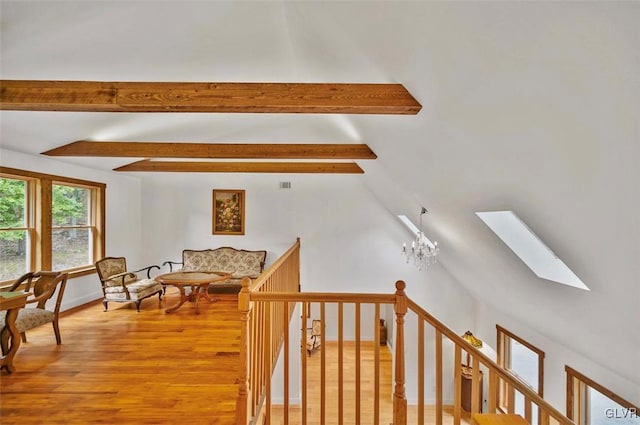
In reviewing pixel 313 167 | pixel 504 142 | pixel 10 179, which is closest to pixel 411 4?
pixel 504 142

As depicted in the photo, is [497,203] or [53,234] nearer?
[497,203]

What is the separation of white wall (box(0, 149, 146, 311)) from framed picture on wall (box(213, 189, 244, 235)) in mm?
1600

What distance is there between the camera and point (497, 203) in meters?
2.56

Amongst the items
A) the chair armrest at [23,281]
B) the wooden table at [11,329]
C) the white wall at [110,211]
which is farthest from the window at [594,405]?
the white wall at [110,211]

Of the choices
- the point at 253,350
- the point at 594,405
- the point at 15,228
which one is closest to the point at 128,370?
the point at 253,350

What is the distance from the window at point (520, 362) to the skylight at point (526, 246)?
2.02 m

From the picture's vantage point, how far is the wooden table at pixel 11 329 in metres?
2.64

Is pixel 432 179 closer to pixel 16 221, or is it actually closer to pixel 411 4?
pixel 411 4

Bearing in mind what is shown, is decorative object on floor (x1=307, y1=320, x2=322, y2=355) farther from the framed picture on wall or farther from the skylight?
the skylight

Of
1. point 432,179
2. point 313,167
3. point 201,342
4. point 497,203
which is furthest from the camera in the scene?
point 313,167

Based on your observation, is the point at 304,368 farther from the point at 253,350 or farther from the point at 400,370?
the point at 400,370

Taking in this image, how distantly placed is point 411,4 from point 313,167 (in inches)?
162

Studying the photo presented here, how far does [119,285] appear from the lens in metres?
4.84

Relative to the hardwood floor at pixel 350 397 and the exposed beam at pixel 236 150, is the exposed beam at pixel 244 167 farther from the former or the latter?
the hardwood floor at pixel 350 397
